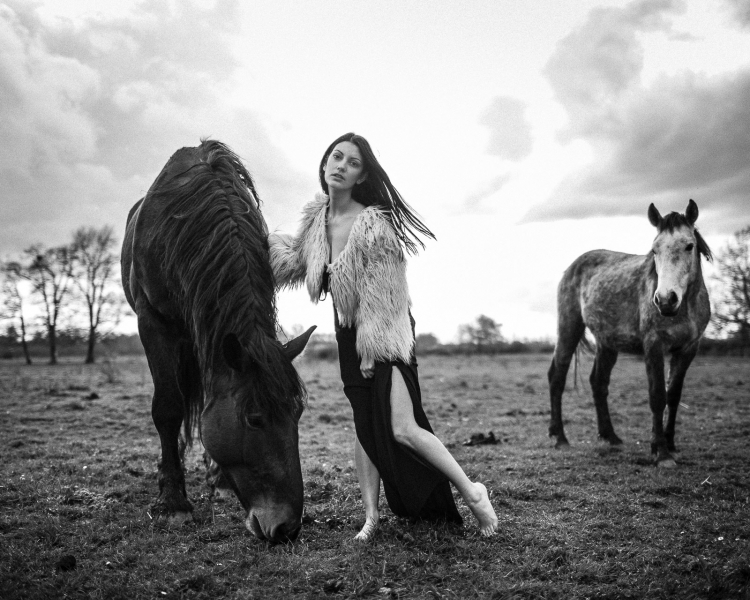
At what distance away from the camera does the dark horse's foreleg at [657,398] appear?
18.3ft

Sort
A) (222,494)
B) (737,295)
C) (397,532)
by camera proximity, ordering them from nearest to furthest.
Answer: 1. (397,532)
2. (222,494)
3. (737,295)

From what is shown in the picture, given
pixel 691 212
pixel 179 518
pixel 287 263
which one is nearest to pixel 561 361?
pixel 691 212

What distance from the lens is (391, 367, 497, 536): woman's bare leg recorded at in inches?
127

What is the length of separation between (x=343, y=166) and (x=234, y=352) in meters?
1.38

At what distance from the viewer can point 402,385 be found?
10.8 feet

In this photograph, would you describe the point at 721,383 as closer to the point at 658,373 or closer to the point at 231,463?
the point at 658,373

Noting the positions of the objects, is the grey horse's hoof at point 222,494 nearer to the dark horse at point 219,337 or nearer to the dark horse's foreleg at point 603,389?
the dark horse at point 219,337

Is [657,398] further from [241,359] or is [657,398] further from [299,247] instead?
[241,359]

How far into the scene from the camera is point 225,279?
3193 mm

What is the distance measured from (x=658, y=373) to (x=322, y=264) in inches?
171

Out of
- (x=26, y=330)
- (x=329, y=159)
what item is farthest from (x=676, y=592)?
(x=26, y=330)

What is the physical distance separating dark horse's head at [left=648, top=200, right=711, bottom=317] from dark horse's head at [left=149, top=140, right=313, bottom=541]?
4.12m

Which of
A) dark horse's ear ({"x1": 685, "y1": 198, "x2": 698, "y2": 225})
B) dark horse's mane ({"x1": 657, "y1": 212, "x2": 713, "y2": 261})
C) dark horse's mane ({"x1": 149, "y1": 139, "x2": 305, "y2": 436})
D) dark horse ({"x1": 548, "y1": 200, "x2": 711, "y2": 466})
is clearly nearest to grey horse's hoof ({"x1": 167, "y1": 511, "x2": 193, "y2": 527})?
dark horse's mane ({"x1": 149, "y1": 139, "x2": 305, "y2": 436})

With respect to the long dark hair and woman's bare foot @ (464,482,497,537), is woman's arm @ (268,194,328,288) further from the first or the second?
woman's bare foot @ (464,482,497,537)
